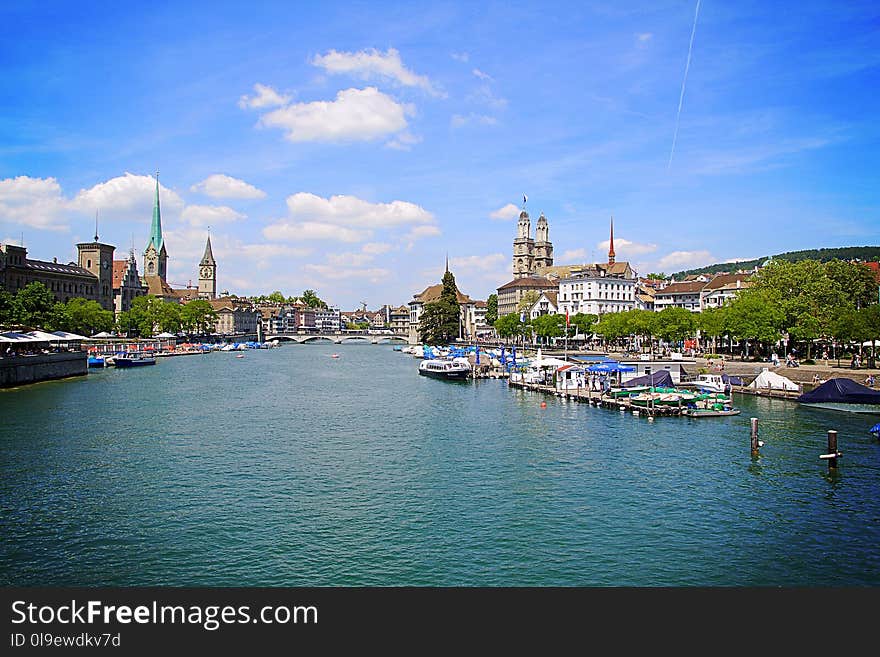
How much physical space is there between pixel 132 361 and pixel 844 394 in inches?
3270

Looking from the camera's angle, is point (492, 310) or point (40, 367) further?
point (492, 310)

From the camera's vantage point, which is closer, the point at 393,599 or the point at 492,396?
the point at 393,599

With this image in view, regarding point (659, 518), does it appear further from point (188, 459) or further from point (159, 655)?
point (188, 459)

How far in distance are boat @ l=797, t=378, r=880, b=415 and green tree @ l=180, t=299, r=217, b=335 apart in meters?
134

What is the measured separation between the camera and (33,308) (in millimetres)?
91500

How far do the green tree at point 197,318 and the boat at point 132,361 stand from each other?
191 ft

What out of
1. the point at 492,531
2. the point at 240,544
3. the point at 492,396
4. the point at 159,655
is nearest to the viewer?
the point at 159,655

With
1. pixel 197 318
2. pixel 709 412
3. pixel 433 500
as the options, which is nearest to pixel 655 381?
pixel 709 412

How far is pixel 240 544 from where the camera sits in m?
19.9

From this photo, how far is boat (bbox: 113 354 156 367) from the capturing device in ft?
305

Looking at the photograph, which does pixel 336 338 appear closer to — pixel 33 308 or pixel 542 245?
pixel 542 245

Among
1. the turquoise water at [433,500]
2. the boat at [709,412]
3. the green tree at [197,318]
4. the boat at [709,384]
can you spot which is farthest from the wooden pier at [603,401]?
the green tree at [197,318]

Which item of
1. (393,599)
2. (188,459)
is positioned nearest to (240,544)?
(393,599)

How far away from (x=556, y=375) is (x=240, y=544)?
45565 millimetres
